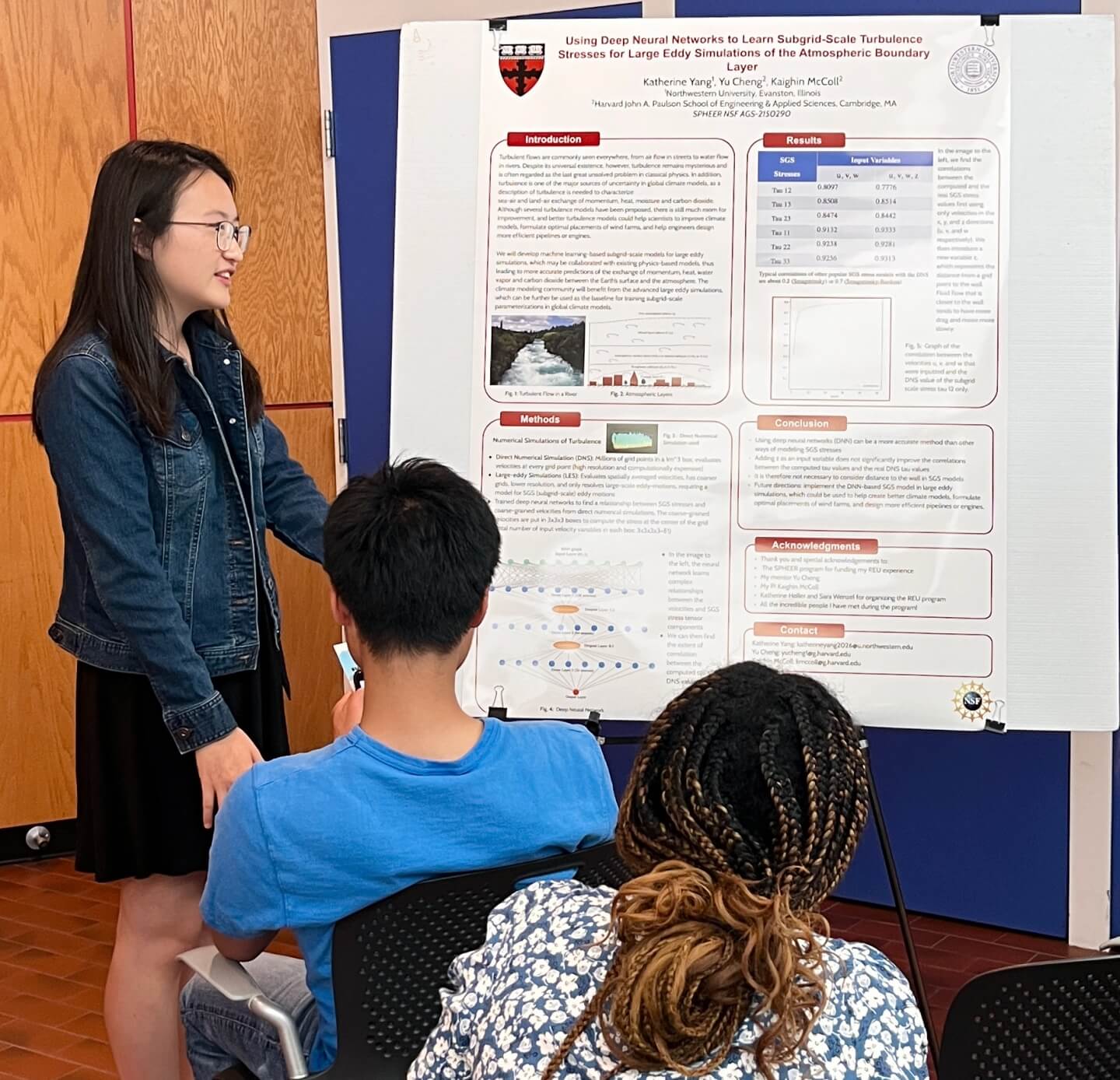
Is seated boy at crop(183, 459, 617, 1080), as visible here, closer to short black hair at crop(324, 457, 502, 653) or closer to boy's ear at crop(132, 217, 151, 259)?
short black hair at crop(324, 457, 502, 653)

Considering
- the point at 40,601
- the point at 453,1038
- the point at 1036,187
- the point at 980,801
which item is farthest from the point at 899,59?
the point at 40,601

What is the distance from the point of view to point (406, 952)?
1276 mm

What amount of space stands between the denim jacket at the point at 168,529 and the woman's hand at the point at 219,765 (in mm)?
17

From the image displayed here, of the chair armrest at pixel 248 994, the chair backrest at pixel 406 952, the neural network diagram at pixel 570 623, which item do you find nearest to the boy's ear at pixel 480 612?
the chair backrest at pixel 406 952

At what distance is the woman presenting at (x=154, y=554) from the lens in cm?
192

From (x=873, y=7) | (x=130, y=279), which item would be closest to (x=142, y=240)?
(x=130, y=279)

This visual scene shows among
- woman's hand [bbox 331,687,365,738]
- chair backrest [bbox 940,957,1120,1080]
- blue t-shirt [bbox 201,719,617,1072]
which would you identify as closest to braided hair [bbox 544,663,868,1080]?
chair backrest [bbox 940,957,1120,1080]

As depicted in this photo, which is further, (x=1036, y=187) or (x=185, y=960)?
(x=1036, y=187)

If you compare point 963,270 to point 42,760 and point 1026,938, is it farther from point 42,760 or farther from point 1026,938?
point 42,760

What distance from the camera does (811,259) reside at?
7.98ft

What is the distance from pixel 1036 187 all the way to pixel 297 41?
2.33 m

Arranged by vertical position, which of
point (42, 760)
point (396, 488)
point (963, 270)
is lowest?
point (42, 760)

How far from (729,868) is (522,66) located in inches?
74.6

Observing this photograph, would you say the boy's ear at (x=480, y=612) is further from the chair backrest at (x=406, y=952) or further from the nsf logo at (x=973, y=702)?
the nsf logo at (x=973, y=702)
